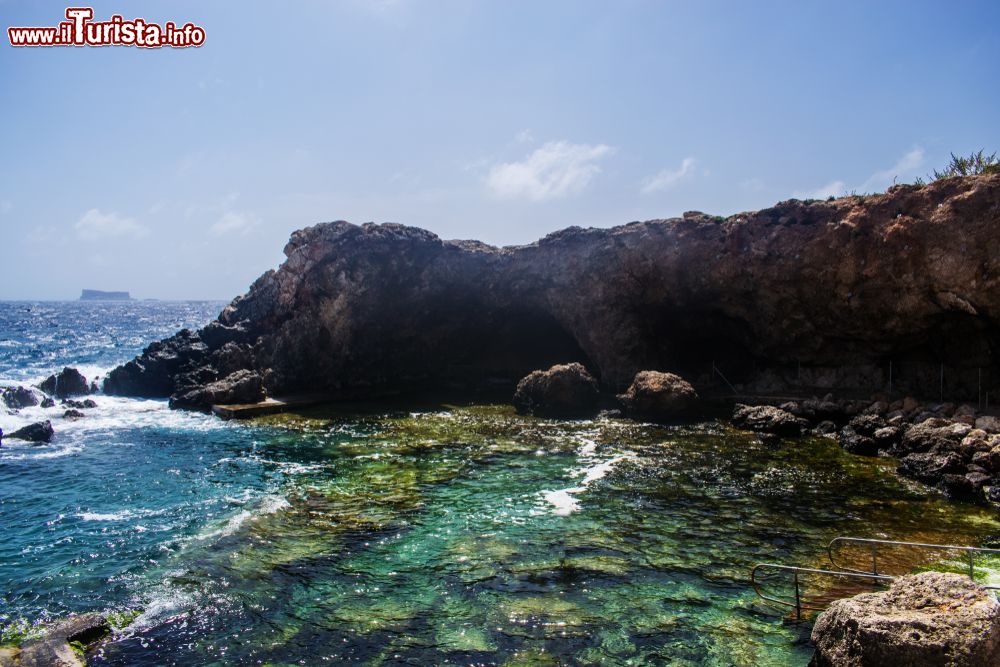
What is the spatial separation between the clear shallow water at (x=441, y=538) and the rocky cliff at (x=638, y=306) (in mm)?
8991

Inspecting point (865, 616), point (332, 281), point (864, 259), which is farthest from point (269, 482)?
point (864, 259)

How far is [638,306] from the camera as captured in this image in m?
34.6

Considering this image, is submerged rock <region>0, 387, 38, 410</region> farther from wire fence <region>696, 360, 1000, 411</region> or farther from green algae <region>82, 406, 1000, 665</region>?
wire fence <region>696, 360, 1000, 411</region>

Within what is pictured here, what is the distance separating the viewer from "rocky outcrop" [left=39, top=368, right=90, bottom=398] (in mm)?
38125

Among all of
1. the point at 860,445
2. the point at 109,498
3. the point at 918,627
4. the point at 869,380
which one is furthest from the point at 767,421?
the point at 109,498

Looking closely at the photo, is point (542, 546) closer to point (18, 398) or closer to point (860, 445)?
point (860, 445)

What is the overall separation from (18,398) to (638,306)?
34982 mm

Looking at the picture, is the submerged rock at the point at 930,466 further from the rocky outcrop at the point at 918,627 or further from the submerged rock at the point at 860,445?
the rocky outcrop at the point at 918,627

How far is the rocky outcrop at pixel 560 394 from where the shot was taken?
2995 cm

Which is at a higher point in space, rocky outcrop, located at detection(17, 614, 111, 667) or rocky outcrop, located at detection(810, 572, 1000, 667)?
rocky outcrop, located at detection(810, 572, 1000, 667)

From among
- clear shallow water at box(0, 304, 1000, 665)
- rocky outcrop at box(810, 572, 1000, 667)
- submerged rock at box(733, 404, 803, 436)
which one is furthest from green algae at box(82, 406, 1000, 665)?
rocky outcrop at box(810, 572, 1000, 667)

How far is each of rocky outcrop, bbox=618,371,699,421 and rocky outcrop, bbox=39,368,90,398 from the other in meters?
34.3

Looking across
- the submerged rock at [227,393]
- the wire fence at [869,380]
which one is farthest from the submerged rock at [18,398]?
the wire fence at [869,380]

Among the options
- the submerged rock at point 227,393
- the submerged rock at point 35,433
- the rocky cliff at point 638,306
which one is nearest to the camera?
the submerged rock at point 35,433
